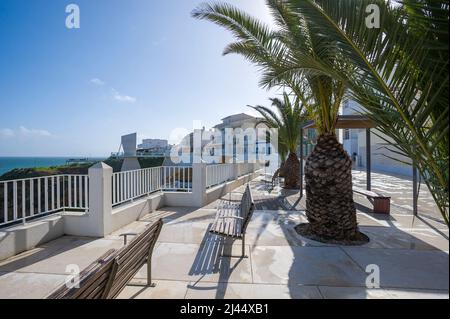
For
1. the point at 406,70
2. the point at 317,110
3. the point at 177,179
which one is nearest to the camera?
the point at 406,70

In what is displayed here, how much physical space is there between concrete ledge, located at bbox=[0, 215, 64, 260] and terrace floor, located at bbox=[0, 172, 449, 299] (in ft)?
0.53

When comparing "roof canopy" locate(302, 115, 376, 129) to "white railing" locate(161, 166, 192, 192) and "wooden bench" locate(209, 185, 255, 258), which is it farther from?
"white railing" locate(161, 166, 192, 192)

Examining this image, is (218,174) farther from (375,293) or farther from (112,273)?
(112,273)

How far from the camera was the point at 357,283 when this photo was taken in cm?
345

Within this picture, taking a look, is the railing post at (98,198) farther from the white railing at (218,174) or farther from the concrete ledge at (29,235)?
the white railing at (218,174)

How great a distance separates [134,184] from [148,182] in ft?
2.57

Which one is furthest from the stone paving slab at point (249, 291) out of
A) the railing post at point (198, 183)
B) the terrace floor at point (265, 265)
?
the railing post at point (198, 183)

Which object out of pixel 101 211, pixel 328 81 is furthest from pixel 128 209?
pixel 328 81

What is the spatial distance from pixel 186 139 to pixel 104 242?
22.5m

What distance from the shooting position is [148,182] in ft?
25.5
